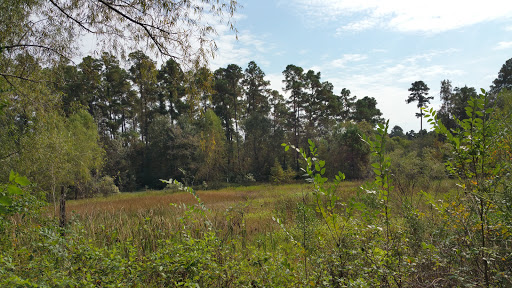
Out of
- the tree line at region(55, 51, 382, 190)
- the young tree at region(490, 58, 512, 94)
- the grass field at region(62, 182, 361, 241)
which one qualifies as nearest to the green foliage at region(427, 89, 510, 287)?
the grass field at region(62, 182, 361, 241)

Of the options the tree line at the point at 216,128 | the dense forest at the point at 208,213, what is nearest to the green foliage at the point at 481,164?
the dense forest at the point at 208,213

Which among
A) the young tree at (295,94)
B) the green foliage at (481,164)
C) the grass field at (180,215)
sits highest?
the young tree at (295,94)

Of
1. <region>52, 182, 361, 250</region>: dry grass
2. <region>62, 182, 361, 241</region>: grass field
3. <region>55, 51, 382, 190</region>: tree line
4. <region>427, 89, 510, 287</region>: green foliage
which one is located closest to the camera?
<region>427, 89, 510, 287</region>: green foliage

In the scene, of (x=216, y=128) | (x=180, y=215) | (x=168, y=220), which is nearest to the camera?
(x=168, y=220)

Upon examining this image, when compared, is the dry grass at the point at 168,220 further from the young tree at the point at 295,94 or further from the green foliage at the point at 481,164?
the young tree at the point at 295,94

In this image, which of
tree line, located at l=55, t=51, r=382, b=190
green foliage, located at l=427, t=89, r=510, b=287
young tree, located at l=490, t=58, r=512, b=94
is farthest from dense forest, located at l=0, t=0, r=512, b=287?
young tree, located at l=490, t=58, r=512, b=94

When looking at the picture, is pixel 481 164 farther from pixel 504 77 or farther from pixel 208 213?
Answer: pixel 504 77

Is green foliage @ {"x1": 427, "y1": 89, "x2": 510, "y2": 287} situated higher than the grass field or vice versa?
green foliage @ {"x1": 427, "y1": 89, "x2": 510, "y2": 287}

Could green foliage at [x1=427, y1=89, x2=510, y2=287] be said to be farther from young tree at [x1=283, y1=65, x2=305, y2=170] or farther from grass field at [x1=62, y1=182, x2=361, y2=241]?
young tree at [x1=283, y1=65, x2=305, y2=170]

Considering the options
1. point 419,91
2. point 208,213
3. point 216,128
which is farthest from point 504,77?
point 208,213

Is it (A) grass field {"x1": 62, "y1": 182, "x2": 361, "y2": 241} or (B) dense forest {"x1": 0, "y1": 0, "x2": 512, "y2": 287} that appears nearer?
(B) dense forest {"x1": 0, "y1": 0, "x2": 512, "y2": 287}


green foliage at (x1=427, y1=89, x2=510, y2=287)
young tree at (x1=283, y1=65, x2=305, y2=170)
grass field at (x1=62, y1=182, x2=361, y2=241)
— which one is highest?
young tree at (x1=283, y1=65, x2=305, y2=170)

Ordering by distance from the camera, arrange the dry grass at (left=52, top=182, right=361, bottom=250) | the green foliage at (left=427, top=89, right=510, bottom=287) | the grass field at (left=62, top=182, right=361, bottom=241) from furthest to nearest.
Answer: the grass field at (left=62, top=182, right=361, bottom=241) → the dry grass at (left=52, top=182, right=361, bottom=250) → the green foliage at (left=427, top=89, right=510, bottom=287)

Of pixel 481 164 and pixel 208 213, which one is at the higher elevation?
pixel 481 164
